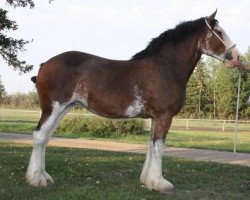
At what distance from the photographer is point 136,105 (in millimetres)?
6863

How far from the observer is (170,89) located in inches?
271

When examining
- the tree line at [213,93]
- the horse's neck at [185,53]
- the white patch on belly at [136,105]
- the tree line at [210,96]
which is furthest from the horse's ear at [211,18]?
the tree line at [213,93]

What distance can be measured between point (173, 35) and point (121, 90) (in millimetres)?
1319

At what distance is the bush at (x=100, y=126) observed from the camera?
26.5 metres

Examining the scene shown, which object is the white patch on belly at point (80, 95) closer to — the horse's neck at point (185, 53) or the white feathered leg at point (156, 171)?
the white feathered leg at point (156, 171)

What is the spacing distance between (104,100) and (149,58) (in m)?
1.03

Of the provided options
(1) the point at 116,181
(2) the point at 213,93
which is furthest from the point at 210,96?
(1) the point at 116,181

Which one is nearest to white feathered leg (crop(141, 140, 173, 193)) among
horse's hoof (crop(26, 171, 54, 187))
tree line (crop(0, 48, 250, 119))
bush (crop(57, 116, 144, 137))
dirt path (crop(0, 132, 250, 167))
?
horse's hoof (crop(26, 171, 54, 187))

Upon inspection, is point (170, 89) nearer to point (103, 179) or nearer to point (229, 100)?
point (103, 179)

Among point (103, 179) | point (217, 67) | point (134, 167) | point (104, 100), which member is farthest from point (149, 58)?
point (217, 67)

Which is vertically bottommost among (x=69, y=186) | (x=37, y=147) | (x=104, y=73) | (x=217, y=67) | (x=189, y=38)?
(x=69, y=186)

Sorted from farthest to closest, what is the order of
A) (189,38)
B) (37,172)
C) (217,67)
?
(217,67) < (189,38) < (37,172)

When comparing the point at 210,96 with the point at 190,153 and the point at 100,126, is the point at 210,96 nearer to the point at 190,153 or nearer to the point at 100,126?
the point at 100,126

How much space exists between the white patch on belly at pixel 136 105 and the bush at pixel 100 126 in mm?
18789
